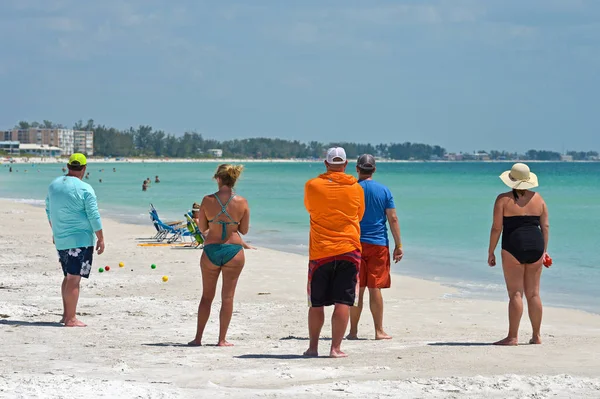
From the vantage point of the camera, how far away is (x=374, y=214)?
26.0ft

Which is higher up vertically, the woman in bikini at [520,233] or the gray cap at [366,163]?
the gray cap at [366,163]

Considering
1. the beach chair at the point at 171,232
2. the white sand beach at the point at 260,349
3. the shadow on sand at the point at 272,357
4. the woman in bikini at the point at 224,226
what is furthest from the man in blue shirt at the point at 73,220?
the beach chair at the point at 171,232

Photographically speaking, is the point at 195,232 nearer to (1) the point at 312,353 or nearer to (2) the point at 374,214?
(2) the point at 374,214

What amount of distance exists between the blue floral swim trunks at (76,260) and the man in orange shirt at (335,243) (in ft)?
7.94

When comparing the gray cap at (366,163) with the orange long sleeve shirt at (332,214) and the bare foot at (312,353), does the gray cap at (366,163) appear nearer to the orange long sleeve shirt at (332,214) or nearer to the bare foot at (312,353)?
the orange long sleeve shirt at (332,214)

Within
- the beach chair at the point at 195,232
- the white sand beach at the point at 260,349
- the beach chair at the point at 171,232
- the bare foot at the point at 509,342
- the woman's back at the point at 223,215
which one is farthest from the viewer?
the beach chair at the point at 171,232

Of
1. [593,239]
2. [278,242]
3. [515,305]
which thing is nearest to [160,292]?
[515,305]

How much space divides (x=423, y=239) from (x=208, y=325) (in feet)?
55.5

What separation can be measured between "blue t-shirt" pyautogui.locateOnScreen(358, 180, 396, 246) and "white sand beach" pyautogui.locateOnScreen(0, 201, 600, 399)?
91 centimetres

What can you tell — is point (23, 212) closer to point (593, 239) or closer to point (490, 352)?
point (593, 239)

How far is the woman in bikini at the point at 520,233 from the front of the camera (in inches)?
297

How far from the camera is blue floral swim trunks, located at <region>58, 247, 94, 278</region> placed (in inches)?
324

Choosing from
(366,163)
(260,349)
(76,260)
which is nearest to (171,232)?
(76,260)

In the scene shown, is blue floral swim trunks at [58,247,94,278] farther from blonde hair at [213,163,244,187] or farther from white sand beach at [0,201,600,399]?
blonde hair at [213,163,244,187]
